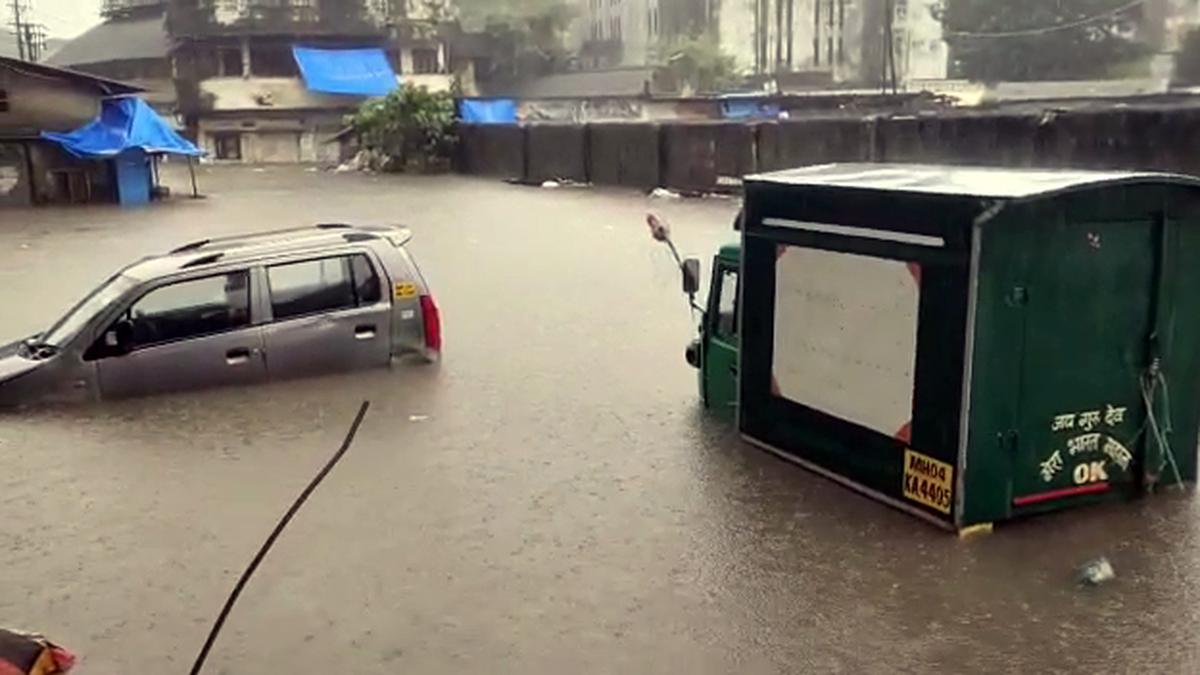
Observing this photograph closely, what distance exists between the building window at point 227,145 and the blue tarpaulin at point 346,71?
16.2ft

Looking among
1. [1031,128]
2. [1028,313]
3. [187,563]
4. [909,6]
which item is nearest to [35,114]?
[1031,128]

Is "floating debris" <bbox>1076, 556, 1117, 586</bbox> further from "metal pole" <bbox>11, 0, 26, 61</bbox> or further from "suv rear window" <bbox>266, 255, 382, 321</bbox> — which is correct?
"metal pole" <bbox>11, 0, 26, 61</bbox>

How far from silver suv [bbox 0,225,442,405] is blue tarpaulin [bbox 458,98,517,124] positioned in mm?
42177

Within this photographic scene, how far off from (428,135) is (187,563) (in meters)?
43.2

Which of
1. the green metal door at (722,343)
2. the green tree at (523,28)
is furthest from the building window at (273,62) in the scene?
the green metal door at (722,343)


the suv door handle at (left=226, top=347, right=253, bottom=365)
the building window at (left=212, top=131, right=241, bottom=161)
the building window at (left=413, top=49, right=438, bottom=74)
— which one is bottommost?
the building window at (left=212, top=131, right=241, bottom=161)

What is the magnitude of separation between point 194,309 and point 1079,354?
7827mm

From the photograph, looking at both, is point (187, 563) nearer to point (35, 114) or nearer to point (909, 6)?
point (35, 114)

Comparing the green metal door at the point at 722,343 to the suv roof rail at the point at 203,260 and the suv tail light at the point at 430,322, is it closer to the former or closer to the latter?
the suv tail light at the point at 430,322

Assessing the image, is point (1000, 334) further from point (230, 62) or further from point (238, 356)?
point (230, 62)

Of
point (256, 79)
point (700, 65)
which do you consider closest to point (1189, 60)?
point (700, 65)

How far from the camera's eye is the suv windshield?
10.7 metres

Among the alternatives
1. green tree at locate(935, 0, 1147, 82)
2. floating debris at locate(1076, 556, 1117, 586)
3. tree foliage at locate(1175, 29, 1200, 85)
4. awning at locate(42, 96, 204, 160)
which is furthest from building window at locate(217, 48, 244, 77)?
floating debris at locate(1076, 556, 1117, 586)

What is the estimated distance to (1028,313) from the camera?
6.91 meters
